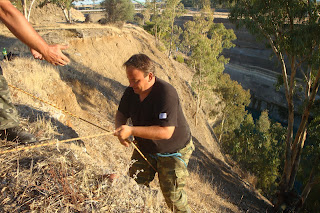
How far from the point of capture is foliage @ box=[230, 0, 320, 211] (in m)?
8.71

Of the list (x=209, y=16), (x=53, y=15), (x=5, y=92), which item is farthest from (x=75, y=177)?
(x=53, y=15)

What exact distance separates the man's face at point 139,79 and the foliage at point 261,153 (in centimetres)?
2079

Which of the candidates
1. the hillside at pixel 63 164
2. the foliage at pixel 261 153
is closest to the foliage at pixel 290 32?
the hillside at pixel 63 164

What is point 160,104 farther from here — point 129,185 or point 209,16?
point 209,16

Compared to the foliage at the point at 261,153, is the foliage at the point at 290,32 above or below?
above

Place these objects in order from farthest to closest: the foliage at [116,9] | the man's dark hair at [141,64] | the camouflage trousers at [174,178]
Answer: the foliage at [116,9] < the camouflage trousers at [174,178] < the man's dark hair at [141,64]

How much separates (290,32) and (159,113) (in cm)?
897

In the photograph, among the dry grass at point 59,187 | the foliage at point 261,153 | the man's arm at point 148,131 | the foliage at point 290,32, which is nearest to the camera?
the dry grass at point 59,187

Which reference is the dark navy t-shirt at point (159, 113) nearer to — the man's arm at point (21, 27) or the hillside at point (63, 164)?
the hillside at point (63, 164)

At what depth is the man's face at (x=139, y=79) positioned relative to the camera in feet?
8.07

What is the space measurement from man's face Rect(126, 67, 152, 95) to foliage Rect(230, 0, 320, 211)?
826cm

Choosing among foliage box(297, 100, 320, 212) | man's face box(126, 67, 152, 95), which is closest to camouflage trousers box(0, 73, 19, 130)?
man's face box(126, 67, 152, 95)

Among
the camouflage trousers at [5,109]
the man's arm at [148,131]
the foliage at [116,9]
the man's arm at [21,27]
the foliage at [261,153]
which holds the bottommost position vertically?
the foliage at [261,153]

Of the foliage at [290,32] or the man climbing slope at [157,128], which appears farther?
the foliage at [290,32]
